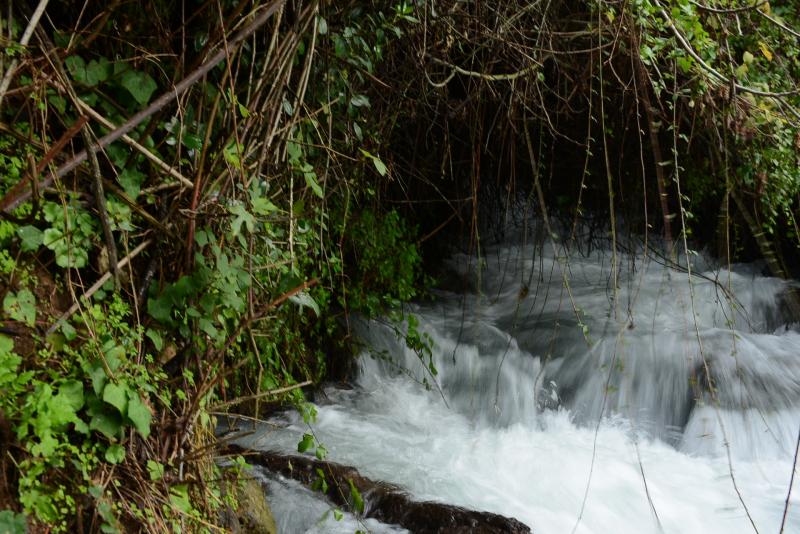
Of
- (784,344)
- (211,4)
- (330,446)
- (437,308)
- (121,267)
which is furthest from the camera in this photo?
(437,308)

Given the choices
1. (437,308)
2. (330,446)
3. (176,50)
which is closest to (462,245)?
(437,308)

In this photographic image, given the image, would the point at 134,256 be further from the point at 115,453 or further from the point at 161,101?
the point at 115,453

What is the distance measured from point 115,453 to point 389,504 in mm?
1454

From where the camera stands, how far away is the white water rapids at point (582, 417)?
11.5 ft

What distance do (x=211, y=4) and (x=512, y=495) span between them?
8.85 ft

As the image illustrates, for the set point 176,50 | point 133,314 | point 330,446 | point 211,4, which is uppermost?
point 211,4

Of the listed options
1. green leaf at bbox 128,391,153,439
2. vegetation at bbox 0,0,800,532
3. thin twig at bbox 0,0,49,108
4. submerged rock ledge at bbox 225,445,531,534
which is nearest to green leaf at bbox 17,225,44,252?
vegetation at bbox 0,0,800,532

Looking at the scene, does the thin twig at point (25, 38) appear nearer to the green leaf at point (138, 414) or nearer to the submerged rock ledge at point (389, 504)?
the green leaf at point (138, 414)

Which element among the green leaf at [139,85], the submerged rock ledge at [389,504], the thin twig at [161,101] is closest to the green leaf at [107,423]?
the thin twig at [161,101]

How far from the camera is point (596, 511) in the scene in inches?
138

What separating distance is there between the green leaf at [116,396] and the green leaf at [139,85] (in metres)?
0.92

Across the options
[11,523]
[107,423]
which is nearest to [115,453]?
[107,423]

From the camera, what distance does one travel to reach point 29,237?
1965 millimetres

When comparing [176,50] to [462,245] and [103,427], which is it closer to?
[103,427]
